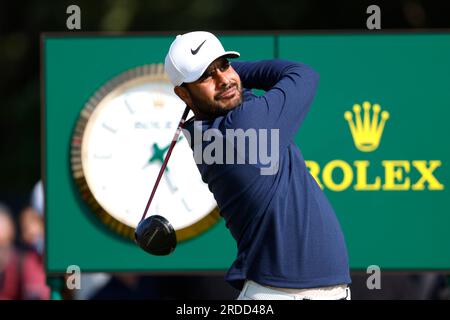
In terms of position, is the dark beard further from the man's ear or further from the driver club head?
the driver club head

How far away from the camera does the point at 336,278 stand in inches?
172

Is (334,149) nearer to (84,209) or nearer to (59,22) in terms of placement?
(84,209)

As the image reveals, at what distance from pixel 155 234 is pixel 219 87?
78cm

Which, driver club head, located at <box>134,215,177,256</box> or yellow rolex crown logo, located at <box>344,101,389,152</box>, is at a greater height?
yellow rolex crown logo, located at <box>344,101,389,152</box>

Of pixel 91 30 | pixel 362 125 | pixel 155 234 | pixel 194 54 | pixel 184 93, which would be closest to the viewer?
pixel 194 54

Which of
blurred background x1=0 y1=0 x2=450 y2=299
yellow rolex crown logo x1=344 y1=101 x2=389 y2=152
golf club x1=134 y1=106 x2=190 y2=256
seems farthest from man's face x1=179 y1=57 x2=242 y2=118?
blurred background x1=0 y1=0 x2=450 y2=299

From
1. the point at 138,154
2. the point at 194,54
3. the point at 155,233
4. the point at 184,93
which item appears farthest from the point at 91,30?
the point at 194,54

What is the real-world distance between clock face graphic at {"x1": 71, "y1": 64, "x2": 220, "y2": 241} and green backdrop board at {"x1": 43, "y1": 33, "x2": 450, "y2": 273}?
70 millimetres

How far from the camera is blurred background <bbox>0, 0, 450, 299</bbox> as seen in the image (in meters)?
6.50

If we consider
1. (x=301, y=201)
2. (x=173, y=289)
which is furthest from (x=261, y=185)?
(x=173, y=289)

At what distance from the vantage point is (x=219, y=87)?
14.1 feet

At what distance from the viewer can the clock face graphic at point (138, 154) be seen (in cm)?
567

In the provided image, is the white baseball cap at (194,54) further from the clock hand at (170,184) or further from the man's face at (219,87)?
the clock hand at (170,184)

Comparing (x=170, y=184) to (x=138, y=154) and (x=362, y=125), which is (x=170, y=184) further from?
(x=362, y=125)
